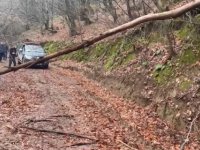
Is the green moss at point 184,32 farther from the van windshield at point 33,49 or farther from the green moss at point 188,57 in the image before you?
the van windshield at point 33,49

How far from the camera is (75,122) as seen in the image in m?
13.0

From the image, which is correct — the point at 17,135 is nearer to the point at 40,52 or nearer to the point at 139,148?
the point at 139,148

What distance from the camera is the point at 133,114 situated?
48.7ft

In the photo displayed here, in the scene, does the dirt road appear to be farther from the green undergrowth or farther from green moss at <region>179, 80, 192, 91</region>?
the green undergrowth

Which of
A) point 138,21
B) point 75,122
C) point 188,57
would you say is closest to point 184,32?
point 188,57

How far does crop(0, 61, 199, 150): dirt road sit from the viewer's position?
1092cm

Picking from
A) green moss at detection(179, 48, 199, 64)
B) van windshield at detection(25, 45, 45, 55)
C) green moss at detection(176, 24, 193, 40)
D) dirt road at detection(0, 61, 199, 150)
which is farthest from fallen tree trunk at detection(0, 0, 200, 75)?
van windshield at detection(25, 45, 45, 55)

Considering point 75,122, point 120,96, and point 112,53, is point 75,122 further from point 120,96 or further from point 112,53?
point 112,53

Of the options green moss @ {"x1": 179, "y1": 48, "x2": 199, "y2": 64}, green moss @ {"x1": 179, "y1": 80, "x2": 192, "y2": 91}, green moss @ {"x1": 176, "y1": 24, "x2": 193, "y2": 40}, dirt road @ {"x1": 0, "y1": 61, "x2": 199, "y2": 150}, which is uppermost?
green moss @ {"x1": 176, "y1": 24, "x2": 193, "y2": 40}

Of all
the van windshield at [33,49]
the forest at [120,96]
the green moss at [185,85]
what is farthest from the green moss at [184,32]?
the van windshield at [33,49]

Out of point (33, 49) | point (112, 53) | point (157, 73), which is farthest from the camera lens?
point (33, 49)

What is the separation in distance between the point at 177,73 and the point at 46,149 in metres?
7.32

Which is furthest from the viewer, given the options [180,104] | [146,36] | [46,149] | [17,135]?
[146,36]

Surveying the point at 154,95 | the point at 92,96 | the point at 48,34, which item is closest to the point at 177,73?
the point at 154,95
